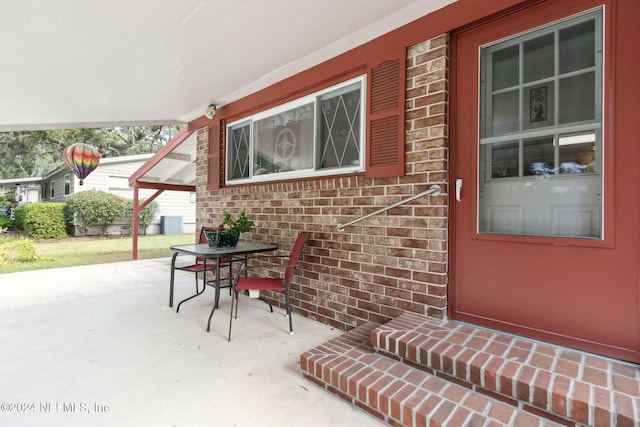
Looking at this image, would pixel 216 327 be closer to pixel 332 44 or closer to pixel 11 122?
pixel 332 44

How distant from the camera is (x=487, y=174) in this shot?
224 cm

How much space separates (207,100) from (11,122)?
352 centimetres

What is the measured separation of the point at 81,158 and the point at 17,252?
2902mm

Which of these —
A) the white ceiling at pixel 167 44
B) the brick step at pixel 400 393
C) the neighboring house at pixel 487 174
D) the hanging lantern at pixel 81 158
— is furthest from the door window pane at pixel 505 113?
the hanging lantern at pixel 81 158

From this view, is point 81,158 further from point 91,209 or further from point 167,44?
point 91,209

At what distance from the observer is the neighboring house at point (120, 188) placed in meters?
12.3

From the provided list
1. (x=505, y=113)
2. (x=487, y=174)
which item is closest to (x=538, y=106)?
(x=505, y=113)

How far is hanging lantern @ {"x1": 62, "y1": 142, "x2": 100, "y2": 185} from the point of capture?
21.5 feet

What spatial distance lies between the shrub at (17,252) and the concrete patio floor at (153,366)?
4.10 m

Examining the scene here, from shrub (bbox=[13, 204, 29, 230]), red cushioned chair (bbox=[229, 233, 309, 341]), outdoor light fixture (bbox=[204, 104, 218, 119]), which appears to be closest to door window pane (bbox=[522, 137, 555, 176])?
red cushioned chair (bbox=[229, 233, 309, 341])

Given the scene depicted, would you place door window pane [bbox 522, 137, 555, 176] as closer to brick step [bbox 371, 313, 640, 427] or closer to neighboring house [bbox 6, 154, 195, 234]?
brick step [bbox 371, 313, 640, 427]

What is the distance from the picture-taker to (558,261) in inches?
75.7

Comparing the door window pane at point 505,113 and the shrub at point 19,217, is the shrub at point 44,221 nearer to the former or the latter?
the shrub at point 19,217

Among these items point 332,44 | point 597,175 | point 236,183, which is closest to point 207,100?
point 236,183
